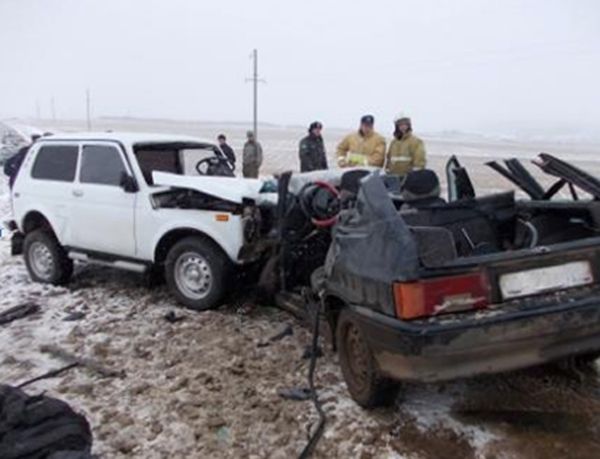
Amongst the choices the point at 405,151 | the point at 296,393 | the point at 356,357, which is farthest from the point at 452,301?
the point at 405,151

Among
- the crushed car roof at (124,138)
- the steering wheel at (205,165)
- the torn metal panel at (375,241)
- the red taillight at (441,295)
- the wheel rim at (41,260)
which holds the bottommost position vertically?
the wheel rim at (41,260)

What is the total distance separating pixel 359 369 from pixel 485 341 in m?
1.03

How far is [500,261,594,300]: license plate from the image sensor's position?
3.51 m

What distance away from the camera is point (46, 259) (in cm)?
752

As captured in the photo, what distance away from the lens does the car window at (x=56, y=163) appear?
286 inches

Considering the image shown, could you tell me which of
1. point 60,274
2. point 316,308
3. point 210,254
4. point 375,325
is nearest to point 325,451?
point 375,325

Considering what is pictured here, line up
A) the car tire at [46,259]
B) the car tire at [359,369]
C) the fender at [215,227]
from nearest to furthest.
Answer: the car tire at [359,369] → the fender at [215,227] → the car tire at [46,259]

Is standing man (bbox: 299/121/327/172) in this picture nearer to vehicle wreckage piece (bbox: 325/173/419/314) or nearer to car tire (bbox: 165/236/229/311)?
car tire (bbox: 165/236/229/311)

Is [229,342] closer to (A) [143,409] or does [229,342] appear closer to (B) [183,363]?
(B) [183,363]

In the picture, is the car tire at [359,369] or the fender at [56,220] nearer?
the car tire at [359,369]

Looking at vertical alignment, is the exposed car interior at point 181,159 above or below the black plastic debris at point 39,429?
above

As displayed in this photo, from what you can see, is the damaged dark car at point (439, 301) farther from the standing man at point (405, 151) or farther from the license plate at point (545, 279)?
the standing man at point (405, 151)

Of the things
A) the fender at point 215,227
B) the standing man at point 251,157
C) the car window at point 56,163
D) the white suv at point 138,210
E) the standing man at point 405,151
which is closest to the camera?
the fender at point 215,227

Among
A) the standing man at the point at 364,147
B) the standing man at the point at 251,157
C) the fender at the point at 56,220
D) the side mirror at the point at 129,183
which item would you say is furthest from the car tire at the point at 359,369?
the standing man at the point at 251,157
